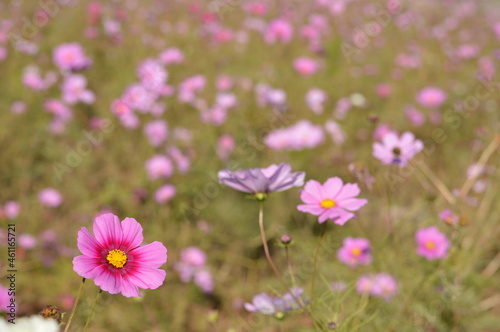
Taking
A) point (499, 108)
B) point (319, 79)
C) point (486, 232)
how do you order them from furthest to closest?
point (319, 79), point (499, 108), point (486, 232)

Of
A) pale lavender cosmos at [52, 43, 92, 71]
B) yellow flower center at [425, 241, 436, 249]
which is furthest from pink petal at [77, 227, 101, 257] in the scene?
pale lavender cosmos at [52, 43, 92, 71]

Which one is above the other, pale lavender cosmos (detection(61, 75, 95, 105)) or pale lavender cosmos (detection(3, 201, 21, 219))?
pale lavender cosmos (detection(61, 75, 95, 105))

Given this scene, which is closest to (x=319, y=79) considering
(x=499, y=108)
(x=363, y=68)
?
(x=363, y=68)

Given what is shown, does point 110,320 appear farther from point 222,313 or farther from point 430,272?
point 430,272

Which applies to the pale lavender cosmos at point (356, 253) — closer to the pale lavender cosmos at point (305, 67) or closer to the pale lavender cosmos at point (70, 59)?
the pale lavender cosmos at point (305, 67)

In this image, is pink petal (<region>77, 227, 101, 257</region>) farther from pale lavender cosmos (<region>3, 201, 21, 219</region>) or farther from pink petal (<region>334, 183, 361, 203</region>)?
pale lavender cosmos (<region>3, 201, 21, 219</region>)

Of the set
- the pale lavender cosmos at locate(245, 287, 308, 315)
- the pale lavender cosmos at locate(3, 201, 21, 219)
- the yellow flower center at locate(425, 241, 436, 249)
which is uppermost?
the pale lavender cosmos at locate(245, 287, 308, 315)

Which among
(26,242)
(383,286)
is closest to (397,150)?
(383,286)
